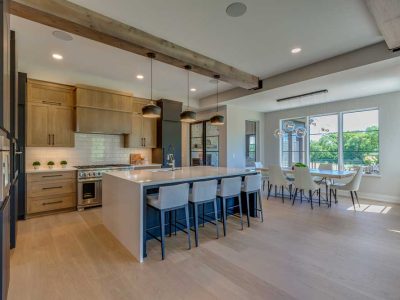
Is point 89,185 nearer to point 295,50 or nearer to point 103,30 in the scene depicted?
point 103,30

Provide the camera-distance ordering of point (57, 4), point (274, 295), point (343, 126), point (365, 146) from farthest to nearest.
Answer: point (343, 126)
point (365, 146)
point (57, 4)
point (274, 295)

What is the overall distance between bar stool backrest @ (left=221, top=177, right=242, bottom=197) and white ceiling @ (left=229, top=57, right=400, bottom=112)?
2.71 m

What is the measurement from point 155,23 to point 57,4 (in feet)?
3.66

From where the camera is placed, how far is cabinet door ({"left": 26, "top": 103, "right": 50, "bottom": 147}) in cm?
417

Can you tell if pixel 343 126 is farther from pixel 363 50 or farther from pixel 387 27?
pixel 387 27

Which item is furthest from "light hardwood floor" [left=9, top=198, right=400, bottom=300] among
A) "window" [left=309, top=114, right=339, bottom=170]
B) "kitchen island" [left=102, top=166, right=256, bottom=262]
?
"window" [left=309, top=114, right=339, bottom=170]

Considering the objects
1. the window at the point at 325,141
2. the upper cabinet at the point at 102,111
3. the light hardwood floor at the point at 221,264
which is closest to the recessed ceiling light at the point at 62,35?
the upper cabinet at the point at 102,111

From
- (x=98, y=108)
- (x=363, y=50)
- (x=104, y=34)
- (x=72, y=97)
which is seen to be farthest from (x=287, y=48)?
(x=72, y=97)

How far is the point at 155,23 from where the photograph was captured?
2.89 metres

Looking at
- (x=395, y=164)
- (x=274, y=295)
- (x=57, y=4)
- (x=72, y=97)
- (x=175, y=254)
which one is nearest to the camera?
(x=274, y=295)

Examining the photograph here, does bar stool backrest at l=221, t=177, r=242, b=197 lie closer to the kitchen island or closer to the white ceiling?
the kitchen island

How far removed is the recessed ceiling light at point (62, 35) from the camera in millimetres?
3108

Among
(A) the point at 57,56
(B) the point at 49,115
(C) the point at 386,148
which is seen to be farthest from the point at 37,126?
(C) the point at 386,148

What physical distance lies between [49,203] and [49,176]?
1.75ft
